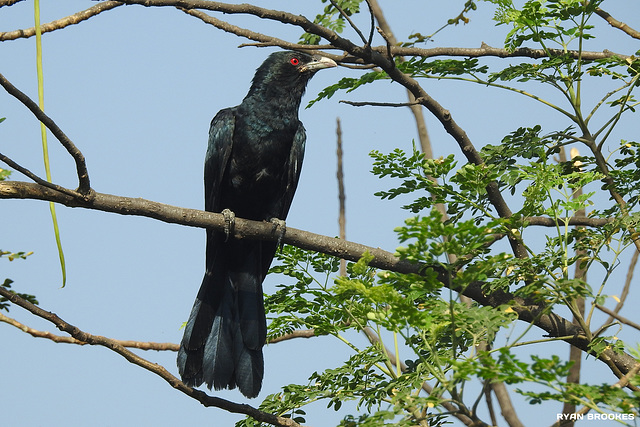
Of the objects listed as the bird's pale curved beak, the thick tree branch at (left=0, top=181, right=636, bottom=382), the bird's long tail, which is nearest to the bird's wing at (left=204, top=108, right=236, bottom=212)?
the bird's long tail

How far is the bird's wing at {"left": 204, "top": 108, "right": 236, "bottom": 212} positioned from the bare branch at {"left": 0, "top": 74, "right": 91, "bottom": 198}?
7.18 ft

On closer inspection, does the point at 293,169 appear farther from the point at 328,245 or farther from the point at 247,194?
the point at 328,245

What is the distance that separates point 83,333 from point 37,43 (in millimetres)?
1303

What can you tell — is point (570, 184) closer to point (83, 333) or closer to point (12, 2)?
point (83, 333)

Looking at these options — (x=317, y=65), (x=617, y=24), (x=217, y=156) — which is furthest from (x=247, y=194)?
(x=617, y=24)

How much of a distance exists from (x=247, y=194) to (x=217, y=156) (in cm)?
40

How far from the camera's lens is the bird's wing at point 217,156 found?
18.7ft

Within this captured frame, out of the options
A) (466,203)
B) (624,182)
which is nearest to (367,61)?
(466,203)

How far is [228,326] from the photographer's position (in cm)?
511

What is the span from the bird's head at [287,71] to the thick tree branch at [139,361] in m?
3.40

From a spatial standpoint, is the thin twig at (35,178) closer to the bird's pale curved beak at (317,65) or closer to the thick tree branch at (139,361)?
the thick tree branch at (139,361)

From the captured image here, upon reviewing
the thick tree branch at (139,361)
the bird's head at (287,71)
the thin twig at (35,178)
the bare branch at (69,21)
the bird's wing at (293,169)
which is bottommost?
the thick tree branch at (139,361)

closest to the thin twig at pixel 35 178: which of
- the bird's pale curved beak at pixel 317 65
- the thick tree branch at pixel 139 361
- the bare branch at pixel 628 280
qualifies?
the thick tree branch at pixel 139 361

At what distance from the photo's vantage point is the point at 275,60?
21.2 ft
